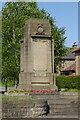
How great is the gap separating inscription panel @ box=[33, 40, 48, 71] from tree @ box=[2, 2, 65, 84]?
16144 millimetres

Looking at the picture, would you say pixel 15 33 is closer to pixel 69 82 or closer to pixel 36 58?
pixel 69 82

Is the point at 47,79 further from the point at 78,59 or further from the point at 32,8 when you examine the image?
the point at 78,59

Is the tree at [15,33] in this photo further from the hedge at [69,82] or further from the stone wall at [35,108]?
the stone wall at [35,108]

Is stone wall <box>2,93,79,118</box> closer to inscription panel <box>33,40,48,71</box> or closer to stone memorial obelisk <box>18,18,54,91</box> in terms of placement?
stone memorial obelisk <box>18,18,54,91</box>

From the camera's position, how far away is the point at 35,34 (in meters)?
21.0

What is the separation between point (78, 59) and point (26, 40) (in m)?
33.7

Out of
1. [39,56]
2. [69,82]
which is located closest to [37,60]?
[39,56]

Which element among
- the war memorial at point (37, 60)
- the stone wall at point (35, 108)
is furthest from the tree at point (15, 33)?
the stone wall at point (35, 108)

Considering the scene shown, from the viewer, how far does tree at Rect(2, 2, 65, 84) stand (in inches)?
1480

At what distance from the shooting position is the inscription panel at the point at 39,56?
20.7 meters

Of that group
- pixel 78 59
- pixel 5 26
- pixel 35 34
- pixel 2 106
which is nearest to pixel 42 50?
pixel 35 34

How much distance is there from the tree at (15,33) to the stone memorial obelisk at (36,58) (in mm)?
16002

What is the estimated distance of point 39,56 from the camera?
2070 centimetres

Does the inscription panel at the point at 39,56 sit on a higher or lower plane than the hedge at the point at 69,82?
higher
